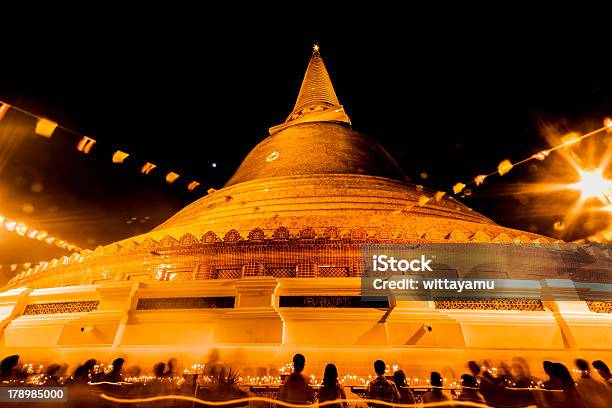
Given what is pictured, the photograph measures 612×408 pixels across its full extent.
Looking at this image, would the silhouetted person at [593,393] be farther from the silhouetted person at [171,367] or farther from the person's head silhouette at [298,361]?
the silhouetted person at [171,367]

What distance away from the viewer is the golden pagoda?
6348 millimetres

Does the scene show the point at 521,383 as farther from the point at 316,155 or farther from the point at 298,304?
the point at 316,155

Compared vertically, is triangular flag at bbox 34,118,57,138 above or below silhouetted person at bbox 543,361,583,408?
above

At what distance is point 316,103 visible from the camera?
2022 centimetres

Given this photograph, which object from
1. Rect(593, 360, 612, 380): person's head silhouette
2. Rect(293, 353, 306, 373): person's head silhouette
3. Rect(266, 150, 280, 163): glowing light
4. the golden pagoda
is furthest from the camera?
Rect(266, 150, 280, 163): glowing light

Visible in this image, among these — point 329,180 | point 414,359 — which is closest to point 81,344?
point 414,359

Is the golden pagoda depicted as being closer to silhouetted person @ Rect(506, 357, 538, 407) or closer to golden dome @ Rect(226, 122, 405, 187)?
silhouetted person @ Rect(506, 357, 538, 407)

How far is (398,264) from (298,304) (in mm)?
2299

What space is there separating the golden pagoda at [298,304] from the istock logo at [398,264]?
0.35 metres

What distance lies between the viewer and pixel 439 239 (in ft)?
25.4

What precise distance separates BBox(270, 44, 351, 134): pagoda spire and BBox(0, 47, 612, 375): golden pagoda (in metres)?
10.2

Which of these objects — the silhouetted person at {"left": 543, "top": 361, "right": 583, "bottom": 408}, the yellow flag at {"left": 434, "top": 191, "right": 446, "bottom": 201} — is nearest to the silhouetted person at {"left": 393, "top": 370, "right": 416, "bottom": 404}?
the silhouetted person at {"left": 543, "top": 361, "right": 583, "bottom": 408}

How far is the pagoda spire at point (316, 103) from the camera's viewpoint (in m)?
19.4

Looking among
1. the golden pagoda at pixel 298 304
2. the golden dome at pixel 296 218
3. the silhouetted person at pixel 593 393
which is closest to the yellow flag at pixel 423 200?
the golden dome at pixel 296 218
